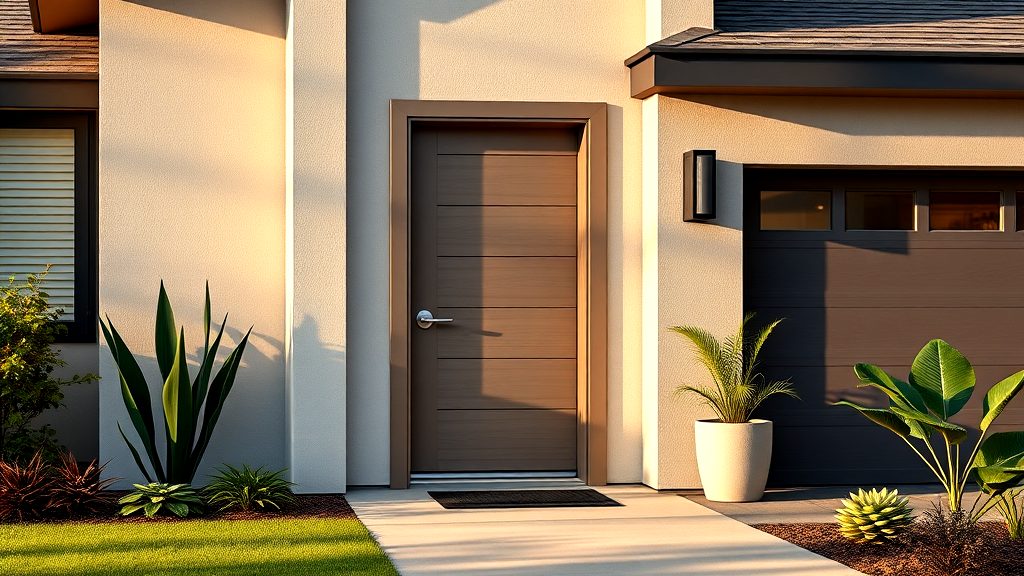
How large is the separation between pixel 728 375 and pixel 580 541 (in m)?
1.94

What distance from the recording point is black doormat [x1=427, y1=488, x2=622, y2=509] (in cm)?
736

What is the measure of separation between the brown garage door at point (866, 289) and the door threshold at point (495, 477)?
1.42 m

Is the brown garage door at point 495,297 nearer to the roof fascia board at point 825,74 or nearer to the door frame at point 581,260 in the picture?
the door frame at point 581,260

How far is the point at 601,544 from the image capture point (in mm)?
6137

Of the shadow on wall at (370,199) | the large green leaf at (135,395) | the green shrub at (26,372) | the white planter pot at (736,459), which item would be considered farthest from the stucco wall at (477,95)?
the green shrub at (26,372)

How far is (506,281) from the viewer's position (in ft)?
27.6

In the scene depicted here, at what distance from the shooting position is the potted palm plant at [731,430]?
7582 mm

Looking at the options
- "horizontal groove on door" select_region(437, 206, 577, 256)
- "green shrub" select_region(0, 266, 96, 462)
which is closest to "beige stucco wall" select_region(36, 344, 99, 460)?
"green shrub" select_region(0, 266, 96, 462)

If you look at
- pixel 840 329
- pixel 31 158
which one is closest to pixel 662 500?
pixel 840 329

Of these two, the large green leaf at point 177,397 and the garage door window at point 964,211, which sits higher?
the garage door window at point 964,211

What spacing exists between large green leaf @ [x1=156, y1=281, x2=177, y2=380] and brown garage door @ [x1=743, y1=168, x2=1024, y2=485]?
12.3 feet

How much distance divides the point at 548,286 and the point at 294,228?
179 cm

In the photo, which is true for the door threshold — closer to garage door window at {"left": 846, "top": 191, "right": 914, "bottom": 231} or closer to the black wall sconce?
the black wall sconce

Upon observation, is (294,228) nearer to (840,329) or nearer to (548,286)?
(548,286)
